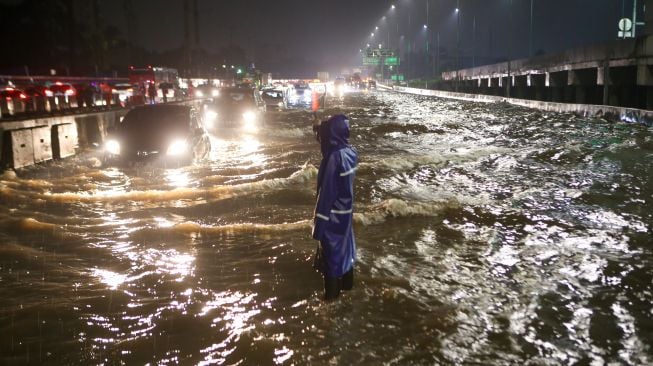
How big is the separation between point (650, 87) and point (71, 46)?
119 feet

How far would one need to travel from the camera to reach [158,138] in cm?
1255

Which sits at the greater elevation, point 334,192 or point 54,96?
point 54,96

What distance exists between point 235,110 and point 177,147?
36.0ft

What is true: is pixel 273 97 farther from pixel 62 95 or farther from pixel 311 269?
pixel 311 269

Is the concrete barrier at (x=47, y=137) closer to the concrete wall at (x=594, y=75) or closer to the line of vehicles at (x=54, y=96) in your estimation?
the line of vehicles at (x=54, y=96)

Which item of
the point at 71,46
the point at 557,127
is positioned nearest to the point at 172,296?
the point at 557,127

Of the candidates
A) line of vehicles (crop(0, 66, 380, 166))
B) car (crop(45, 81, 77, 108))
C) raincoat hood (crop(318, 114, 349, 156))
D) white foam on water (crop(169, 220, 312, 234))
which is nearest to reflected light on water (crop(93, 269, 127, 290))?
white foam on water (crop(169, 220, 312, 234))

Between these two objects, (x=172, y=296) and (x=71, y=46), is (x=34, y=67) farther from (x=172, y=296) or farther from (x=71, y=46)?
(x=172, y=296)

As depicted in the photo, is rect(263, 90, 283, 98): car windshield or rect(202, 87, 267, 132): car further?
rect(263, 90, 283, 98): car windshield

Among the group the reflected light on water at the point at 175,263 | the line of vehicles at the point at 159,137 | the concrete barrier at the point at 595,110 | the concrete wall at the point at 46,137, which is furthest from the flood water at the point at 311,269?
the concrete barrier at the point at 595,110

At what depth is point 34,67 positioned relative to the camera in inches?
2184

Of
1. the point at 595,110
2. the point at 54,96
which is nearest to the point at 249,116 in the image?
the point at 54,96

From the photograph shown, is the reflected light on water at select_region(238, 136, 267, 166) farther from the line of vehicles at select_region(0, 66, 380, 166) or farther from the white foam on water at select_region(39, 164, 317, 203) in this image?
the white foam on water at select_region(39, 164, 317, 203)

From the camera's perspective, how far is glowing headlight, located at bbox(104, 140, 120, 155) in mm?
12621
